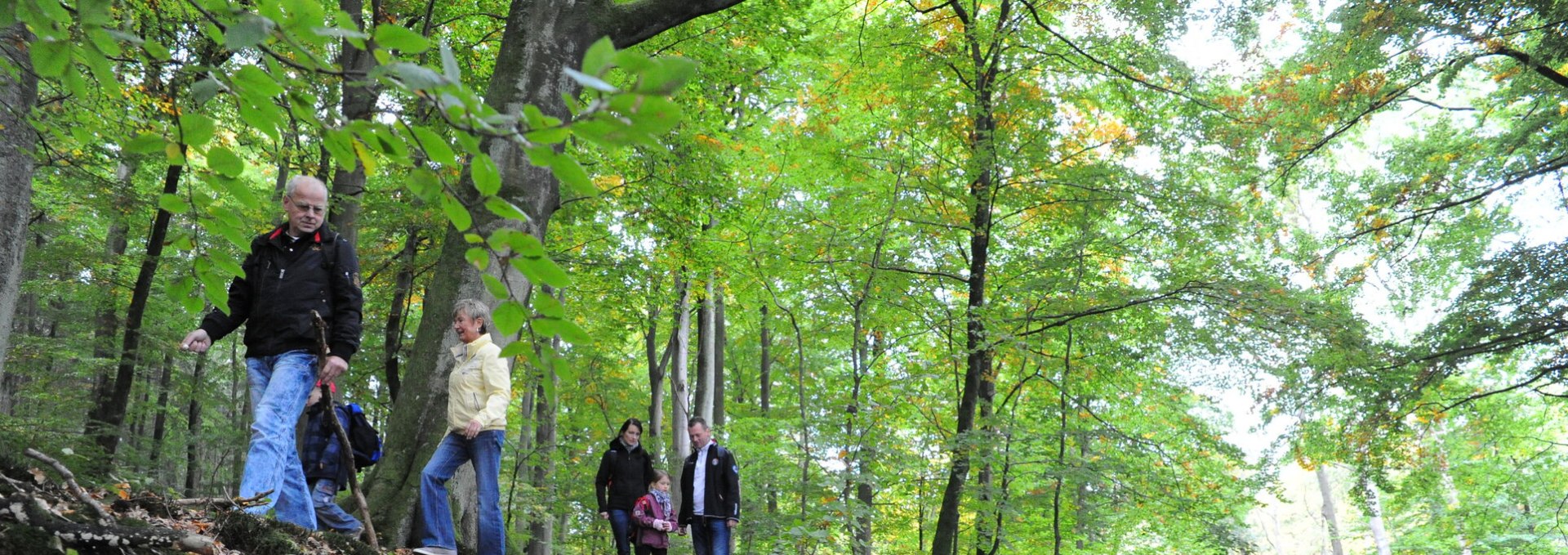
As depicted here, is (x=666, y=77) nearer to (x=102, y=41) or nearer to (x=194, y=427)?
(x=102, y=41)

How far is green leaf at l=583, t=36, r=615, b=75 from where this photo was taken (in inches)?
40.9

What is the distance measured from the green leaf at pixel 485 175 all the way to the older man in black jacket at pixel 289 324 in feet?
10.4

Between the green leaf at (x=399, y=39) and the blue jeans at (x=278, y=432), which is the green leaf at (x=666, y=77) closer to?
the green leaf at (x=399, y=39)

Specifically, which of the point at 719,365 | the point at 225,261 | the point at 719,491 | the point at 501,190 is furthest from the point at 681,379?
the point at 225,261

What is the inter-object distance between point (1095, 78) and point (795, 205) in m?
5.61

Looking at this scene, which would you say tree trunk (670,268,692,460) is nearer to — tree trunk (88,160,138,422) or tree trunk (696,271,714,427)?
tree trunk (696,271,714,427)

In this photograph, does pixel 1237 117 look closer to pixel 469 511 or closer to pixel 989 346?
pixel 989 346

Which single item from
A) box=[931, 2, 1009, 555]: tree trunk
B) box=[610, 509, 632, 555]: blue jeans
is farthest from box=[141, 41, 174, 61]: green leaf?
box=[931, 2, 1009, 555]: tree trunk

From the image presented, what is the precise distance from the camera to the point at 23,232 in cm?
745

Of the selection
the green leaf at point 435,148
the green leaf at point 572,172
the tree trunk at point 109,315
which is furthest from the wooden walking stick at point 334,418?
the tree trunk at point 109,315

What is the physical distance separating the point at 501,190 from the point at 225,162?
12.7 ft

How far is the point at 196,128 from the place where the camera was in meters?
1.65

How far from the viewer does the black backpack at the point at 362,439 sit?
18.1 feet

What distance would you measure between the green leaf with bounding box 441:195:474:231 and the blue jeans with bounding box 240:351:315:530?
10.3ft
